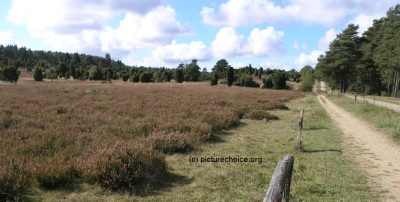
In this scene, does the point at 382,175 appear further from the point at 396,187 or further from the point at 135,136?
the point at 135,136

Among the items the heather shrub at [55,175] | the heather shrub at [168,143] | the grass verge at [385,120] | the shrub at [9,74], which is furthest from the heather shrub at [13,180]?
the shrub at [9,74]

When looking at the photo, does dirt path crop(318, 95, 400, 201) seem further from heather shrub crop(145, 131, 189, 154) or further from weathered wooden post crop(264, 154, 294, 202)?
heather shrub crop(145, 131, 189, 154)

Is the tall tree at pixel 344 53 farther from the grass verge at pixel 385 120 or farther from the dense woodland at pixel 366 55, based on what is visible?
the grass verge at pixel 385 120

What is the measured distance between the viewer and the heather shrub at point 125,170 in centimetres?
463

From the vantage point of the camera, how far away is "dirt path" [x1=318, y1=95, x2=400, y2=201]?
5162mm

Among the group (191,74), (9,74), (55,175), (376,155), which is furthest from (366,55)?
(9,74)

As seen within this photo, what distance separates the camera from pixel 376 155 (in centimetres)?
743

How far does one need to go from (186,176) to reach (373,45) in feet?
195

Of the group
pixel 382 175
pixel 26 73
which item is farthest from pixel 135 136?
pixel 26 73

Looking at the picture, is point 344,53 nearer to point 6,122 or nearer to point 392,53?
point 392,53

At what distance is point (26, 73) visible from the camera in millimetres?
84500

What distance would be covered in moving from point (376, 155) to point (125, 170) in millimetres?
8178

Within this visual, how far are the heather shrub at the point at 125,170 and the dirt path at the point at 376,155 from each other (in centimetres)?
503

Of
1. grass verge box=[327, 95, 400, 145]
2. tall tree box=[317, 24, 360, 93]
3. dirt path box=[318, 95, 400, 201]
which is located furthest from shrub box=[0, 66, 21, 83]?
tall tree box=[317, 24, 360, 93]
